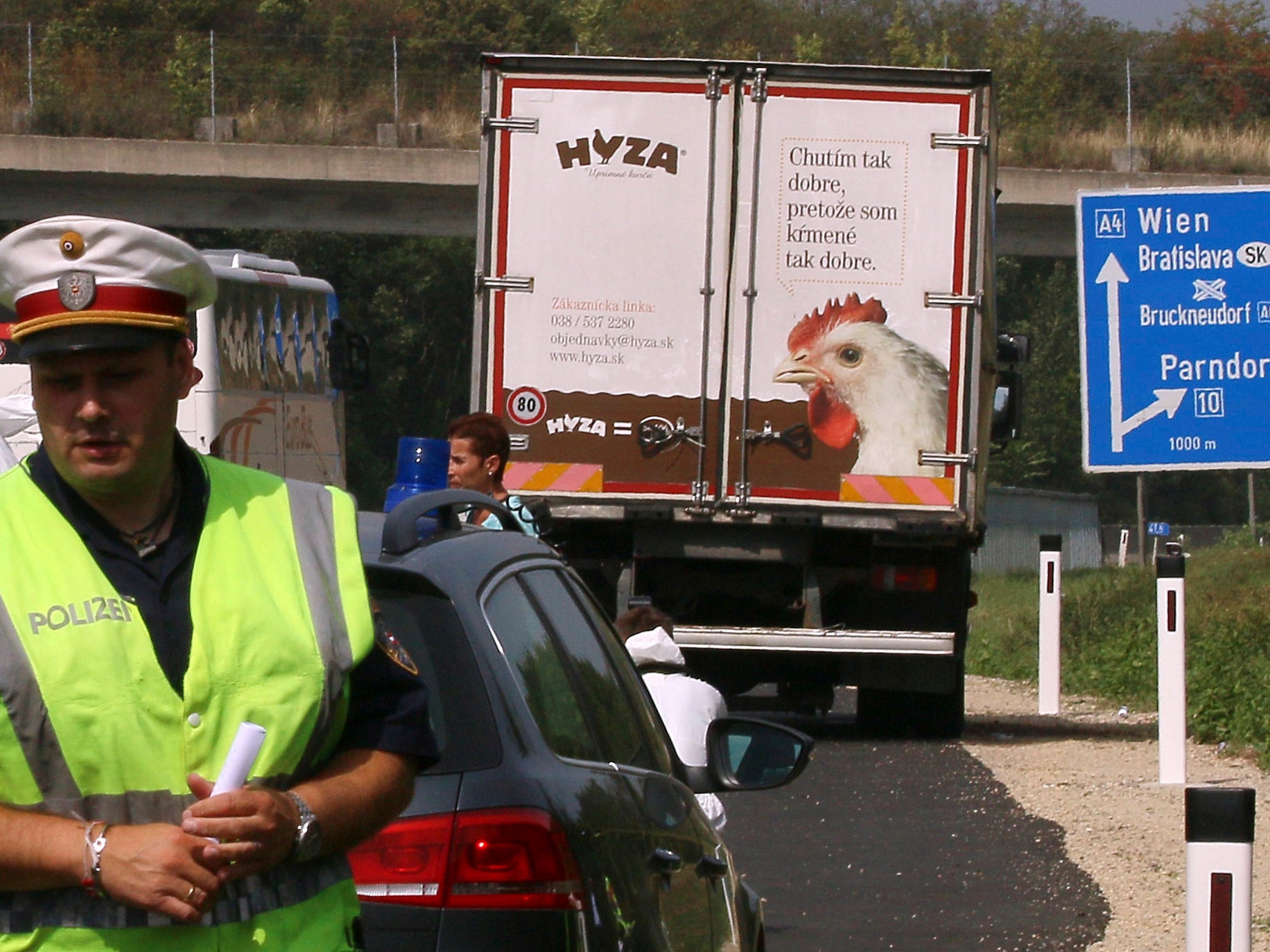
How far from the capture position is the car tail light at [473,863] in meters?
3.60

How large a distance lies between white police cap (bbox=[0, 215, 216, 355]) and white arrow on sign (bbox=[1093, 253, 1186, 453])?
9.70m

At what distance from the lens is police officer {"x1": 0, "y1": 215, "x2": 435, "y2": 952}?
2.54 meters

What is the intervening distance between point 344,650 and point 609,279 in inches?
437

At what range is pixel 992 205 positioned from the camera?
14.1 metres

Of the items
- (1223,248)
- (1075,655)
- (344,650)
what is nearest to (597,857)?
(344,650)

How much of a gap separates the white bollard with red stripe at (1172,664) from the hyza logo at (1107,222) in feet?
5.49

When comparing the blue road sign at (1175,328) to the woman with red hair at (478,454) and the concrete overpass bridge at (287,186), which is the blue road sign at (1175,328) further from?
the concrete overpass bridge at (287,186)

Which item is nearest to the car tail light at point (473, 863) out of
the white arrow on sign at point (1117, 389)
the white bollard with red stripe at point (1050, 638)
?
the white arrow on sign at point (1117, 389)

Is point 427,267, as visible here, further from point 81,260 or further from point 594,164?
point 81,260

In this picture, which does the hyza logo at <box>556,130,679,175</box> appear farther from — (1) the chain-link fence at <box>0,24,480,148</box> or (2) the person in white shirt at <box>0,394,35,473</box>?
(1) the chain-link fence at <box>0,24,480,148</box>

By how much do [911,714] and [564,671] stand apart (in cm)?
1117

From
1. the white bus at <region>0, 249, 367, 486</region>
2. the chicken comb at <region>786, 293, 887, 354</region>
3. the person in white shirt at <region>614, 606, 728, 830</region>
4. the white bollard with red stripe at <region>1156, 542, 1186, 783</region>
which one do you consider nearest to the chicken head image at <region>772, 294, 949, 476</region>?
the chicken comb at <region>786, 293, 887, 354</region>

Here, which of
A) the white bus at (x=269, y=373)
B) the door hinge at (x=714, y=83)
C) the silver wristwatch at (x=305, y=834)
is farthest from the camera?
the white bus at (x=269, y=373)

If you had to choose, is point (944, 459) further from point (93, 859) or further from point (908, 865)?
point (93, 859)
